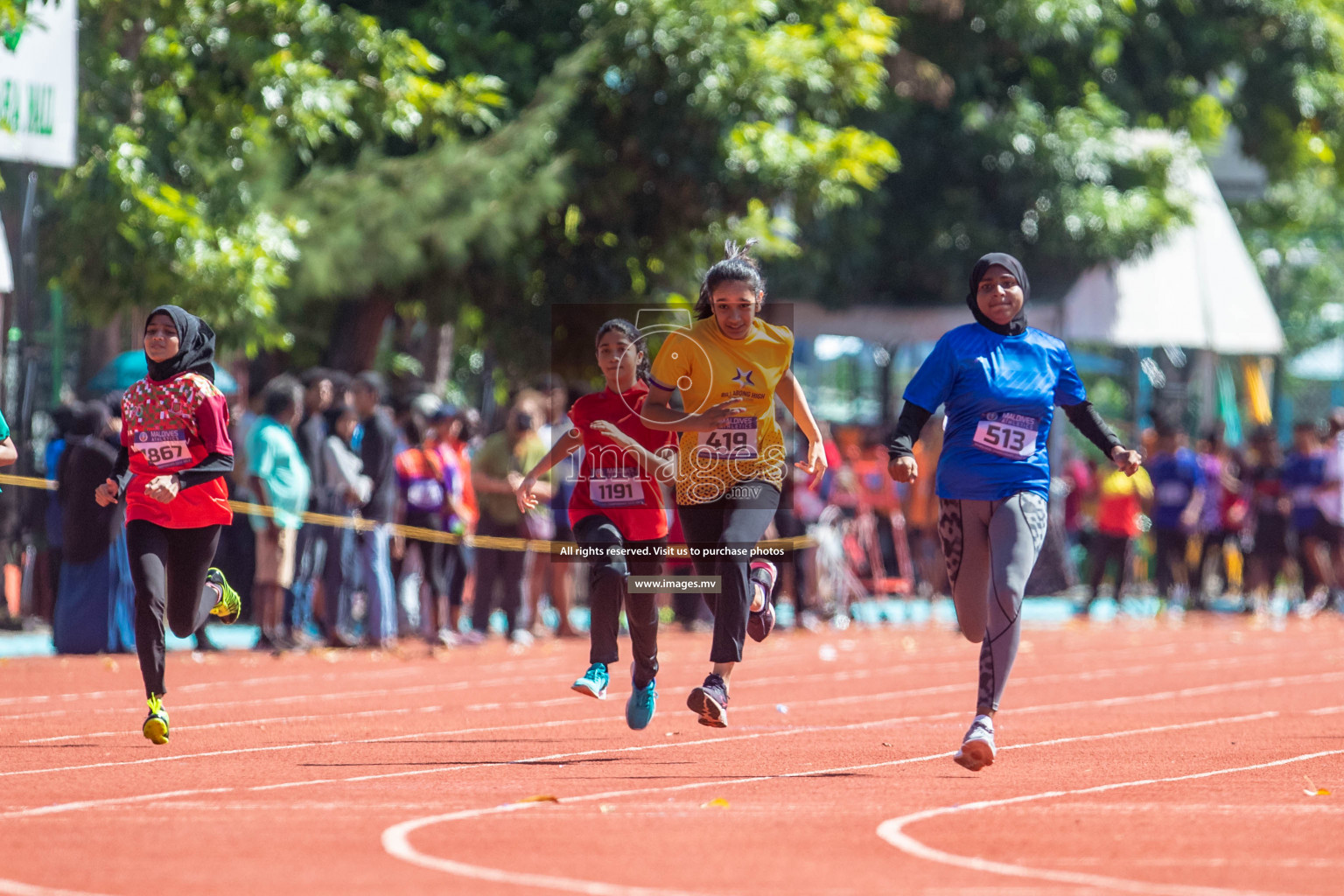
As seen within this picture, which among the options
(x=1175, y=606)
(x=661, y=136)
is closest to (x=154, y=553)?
(x=661, y=136)

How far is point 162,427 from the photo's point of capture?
986cm

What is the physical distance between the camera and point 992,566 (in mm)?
9000

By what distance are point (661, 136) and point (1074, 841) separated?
16.1 m

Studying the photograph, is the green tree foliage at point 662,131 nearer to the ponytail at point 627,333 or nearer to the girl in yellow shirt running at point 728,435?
the ponytail at point 627,333

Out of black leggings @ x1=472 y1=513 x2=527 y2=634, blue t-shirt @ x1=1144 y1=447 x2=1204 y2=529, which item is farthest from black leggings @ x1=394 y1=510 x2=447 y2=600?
blue t-shirt @ x1=1144 y1=447 x2=1204 y2=529

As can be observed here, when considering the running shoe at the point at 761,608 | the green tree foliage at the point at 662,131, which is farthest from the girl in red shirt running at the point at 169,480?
the green tree foliage at the point at 662,131

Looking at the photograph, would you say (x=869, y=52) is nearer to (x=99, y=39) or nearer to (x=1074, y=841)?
(x=99, y=39)

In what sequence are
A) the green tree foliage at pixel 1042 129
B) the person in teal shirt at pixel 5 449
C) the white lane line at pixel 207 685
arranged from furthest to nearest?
the green tree foliage at pixel 1042 129
the white lane line at pixel 207 685
the person in teal shirt at pixel 5 449

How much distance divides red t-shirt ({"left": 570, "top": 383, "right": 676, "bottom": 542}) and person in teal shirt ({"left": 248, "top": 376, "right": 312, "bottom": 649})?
22.5 ft

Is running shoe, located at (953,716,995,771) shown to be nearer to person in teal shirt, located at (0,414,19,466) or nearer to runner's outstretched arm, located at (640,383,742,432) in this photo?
runner's outstretched arm, located at (640,383,742,432)

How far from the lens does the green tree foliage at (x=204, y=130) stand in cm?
1736

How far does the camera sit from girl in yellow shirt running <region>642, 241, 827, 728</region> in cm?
945

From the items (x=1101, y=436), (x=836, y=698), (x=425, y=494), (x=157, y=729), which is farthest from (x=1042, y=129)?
(x=157, y=729)

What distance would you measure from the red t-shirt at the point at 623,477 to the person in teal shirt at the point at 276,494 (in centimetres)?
686
